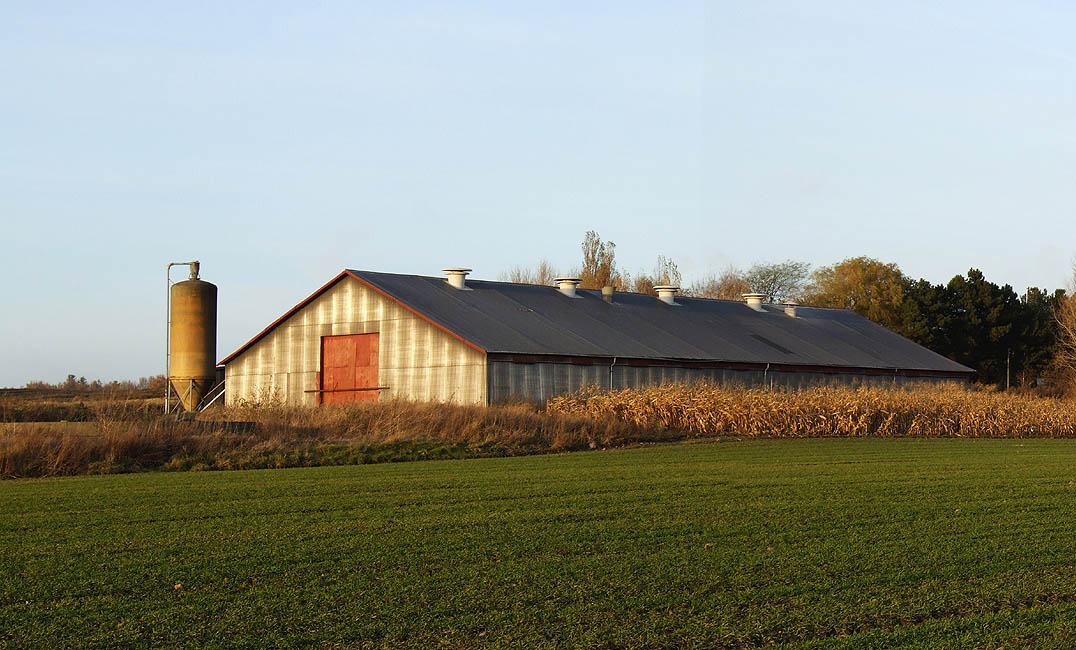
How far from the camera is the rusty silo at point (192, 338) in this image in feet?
132

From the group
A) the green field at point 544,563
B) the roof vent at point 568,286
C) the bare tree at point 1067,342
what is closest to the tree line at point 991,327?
the bare tree at point 1067,342

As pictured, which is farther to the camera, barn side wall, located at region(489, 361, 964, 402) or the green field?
barn side wall, located at region(489, 361, 964, 402)

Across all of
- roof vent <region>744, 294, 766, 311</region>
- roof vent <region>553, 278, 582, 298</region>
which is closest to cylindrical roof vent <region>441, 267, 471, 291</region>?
roof vent <region>553, 278, 582, 298</region>

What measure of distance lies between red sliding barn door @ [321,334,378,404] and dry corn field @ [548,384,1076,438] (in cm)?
729

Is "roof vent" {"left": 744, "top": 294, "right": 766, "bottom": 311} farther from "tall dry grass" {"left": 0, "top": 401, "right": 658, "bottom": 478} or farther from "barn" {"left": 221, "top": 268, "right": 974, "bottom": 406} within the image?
"tall dry grass" {"left": 0, "top": 401, "right": 658, "bottom": 478}

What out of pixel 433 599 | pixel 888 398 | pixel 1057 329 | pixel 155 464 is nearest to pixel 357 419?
pixel 155 464

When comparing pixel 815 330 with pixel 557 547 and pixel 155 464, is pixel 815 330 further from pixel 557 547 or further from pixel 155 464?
pixel 557 547

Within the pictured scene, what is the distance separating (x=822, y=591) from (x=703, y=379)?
31.2 metres

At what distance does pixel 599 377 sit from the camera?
3659 centimetres

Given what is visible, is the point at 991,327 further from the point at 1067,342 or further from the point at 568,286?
the point at 568,286

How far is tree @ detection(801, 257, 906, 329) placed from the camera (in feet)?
221

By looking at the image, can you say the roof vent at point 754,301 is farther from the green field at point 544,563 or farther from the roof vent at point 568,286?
the green field at point 544,563

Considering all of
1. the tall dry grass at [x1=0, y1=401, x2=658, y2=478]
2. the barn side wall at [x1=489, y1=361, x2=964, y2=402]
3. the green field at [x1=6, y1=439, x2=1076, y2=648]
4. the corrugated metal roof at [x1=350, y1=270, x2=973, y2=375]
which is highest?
the corrugated metal roof at [x1=350, y1=270, x2=973, y2=375]

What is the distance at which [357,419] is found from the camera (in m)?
26.7
